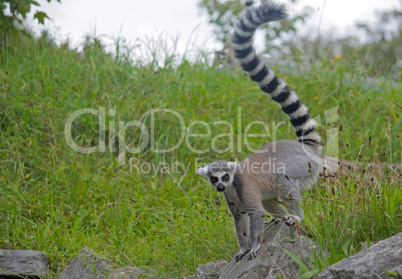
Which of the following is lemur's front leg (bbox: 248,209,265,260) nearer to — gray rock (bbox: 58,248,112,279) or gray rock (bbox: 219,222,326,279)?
gray rock (bbox: 219,222,326,279)

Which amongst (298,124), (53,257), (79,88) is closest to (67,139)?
(79,88)

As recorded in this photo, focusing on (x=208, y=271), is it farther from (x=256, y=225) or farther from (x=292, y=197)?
(x=292, y=197)

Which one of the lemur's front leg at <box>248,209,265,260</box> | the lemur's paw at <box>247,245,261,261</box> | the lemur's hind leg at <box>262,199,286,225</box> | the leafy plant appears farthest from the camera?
the leafy plant

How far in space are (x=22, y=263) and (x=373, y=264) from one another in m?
3.12

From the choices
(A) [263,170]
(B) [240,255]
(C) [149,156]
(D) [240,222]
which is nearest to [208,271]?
(B) [240,255]

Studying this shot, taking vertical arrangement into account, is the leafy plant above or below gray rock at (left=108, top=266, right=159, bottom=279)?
above

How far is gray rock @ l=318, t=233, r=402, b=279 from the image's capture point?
209 cm

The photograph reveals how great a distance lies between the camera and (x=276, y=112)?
7.09 metres

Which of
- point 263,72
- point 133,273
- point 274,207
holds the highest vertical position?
point 263,72

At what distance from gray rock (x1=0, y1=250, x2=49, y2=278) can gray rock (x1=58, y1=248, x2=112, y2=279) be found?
0.94ft

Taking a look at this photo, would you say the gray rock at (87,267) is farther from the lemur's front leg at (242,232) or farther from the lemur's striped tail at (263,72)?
the lemur's striped tail at (263,72)

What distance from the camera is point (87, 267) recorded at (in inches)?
144

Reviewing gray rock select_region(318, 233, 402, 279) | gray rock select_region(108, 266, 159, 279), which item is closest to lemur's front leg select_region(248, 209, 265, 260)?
gray rock select_region(108, 266, 159, 279)

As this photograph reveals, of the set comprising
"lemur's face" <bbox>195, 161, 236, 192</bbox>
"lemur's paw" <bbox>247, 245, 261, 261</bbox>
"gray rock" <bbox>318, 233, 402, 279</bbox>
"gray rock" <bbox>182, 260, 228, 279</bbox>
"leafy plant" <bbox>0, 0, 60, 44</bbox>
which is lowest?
"gray rock" <bbox>182, 260, 228, 279</bbox>
